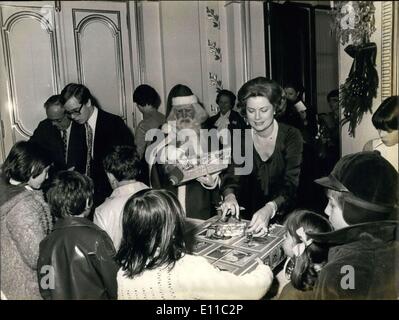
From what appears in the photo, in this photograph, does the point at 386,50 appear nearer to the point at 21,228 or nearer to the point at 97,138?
the point at 97,138

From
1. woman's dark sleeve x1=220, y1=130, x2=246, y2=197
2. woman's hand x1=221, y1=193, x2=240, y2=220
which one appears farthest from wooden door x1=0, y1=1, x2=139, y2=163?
woman's hand x1=221, y1=193, x2=240, y2=220

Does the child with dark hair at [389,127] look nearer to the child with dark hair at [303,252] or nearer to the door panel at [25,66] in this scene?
the child with dark hair at [303,252]

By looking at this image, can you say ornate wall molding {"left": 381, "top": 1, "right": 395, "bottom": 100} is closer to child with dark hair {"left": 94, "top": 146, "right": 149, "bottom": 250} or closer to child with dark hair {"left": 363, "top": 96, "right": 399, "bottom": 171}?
child with dark hair {"left": 363, "top": 96, "right": 399, "bottom": 171}

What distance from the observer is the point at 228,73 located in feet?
9.42

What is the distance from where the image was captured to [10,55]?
247cm

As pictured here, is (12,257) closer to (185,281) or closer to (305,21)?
(185,281)

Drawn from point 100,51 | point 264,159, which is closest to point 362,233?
point 264,159

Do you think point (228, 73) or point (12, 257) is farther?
point (228, 73)

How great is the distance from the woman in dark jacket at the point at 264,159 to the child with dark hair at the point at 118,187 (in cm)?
46

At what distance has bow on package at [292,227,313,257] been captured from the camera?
4.43 ft

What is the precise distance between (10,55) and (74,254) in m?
1.79

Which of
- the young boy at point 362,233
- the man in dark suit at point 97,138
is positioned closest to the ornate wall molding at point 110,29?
the man in dark suit at point 97,138

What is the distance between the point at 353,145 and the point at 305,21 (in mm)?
1488
